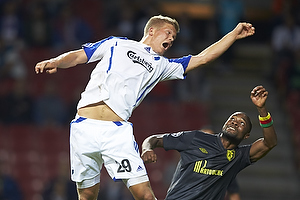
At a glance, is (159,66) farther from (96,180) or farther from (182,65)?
(96,180)

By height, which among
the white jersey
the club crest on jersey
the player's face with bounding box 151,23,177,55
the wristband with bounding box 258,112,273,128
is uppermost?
the player's face with bounding box 151,23,177,55

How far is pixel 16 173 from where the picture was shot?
32.2ft

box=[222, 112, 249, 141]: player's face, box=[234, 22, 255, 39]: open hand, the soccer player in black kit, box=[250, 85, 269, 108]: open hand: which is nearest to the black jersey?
the soccer player in black kit

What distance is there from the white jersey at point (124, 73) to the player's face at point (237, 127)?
753mm

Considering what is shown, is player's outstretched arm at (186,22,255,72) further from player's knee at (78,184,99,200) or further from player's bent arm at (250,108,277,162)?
player's knee at (78,184,99,200)

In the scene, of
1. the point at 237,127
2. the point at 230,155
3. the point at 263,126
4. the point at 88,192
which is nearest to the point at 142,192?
the point at 88,192

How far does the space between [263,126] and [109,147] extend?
155cm

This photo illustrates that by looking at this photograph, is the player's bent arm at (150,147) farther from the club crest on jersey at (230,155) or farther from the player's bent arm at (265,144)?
the player's bent arm at (265,144)

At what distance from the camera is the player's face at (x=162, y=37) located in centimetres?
518

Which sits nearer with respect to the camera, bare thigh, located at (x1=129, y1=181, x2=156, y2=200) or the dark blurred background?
bare thigh, located at (x1=129, y1=181, x2=156, y2=200)

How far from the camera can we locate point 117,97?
4840mm

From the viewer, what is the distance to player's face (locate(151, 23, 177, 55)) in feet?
17.0

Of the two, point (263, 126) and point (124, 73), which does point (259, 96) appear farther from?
point (124, 73)

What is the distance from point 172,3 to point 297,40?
3.54 m
